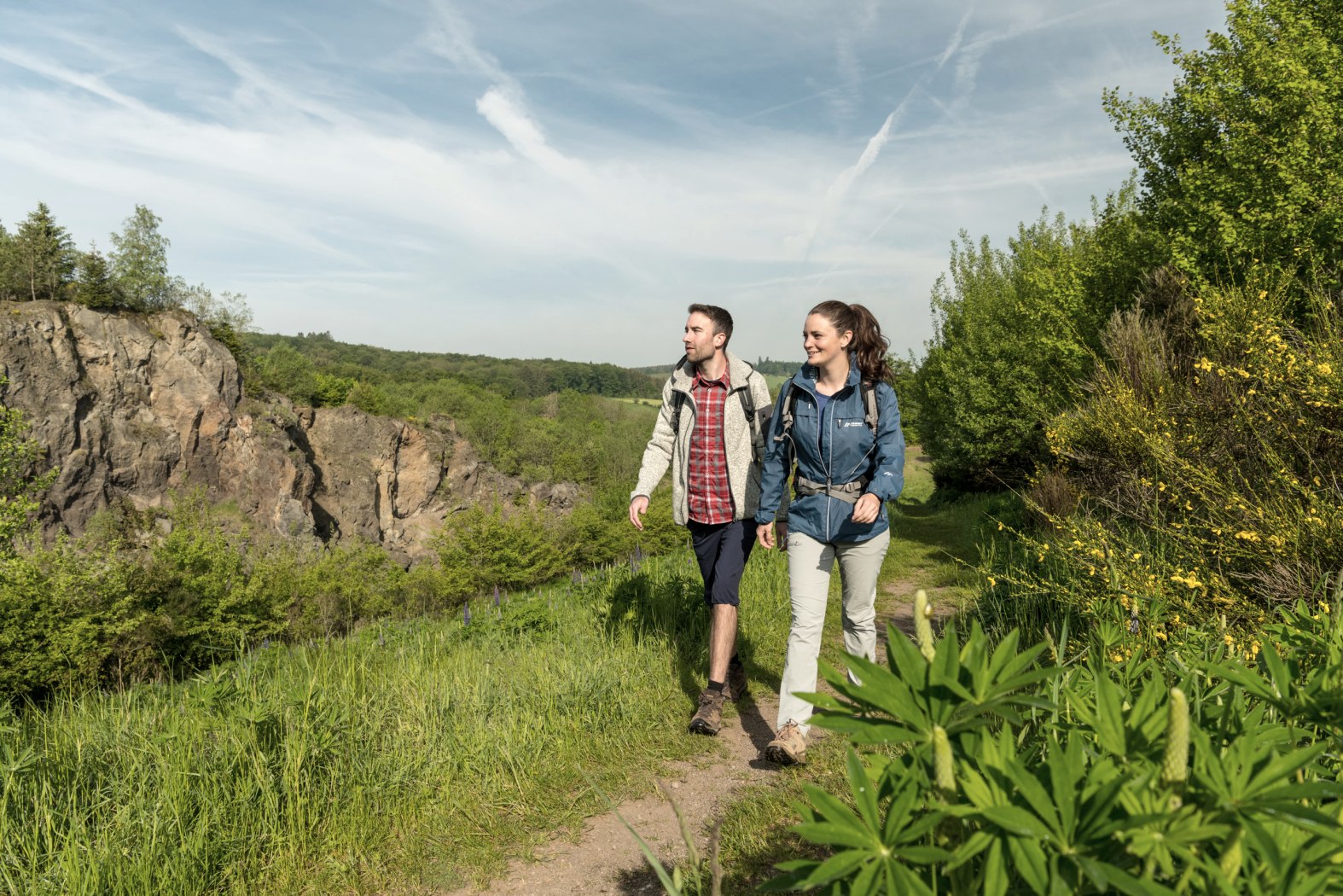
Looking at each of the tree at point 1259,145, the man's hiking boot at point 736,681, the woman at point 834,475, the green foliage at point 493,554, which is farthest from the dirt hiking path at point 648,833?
the green foliage at point 493,554

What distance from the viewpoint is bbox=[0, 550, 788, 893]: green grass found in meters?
2.71

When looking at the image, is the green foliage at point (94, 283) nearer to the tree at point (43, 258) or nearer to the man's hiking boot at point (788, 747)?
the tree at point (43, 258)

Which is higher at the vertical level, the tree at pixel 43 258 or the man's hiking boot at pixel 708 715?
the tree at pixel 43 258

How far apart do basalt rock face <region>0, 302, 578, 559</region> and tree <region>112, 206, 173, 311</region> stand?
127 inches

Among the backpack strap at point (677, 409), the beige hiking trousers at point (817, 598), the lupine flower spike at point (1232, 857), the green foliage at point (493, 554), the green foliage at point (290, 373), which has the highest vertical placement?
the green foliage at point (290, 373)

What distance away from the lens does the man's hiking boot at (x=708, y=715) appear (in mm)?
4195

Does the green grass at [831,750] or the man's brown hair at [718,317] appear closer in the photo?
the green grass at [831,750]

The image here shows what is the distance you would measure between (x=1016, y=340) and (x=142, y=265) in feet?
213

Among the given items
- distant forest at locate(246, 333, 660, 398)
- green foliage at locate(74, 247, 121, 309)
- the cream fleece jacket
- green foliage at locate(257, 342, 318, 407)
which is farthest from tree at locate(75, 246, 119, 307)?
the cream fleece jacket

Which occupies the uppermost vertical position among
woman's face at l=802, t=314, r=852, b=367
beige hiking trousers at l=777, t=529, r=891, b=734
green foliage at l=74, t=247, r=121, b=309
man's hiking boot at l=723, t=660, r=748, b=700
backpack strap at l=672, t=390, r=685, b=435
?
green foliage at l=74, t=247, r=121, b=309

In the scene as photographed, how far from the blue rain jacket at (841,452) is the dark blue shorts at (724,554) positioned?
613 mm

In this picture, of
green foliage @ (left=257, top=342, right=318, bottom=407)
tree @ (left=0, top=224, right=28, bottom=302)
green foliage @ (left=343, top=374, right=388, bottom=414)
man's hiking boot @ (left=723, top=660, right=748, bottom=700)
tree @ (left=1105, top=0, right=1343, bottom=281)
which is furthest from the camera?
green foliage @ (left=343, top=374, right=388, bottom=414)

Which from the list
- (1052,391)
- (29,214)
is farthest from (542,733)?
(29,214)

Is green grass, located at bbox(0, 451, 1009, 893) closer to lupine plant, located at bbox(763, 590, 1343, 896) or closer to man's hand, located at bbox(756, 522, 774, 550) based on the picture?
man's hand, located at bbox(756, 522, 774, 550)
